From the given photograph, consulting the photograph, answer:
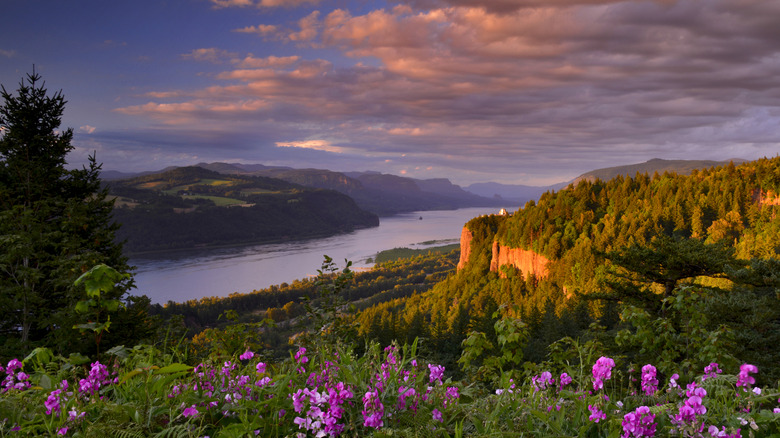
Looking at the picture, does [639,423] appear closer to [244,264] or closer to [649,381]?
[649,381]

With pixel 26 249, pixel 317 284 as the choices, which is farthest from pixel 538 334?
pixel 26 249

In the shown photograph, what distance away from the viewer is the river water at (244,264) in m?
81.6

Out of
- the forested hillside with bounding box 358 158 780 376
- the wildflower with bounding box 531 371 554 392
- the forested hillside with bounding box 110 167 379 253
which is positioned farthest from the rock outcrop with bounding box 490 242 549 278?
the forested hillside with bounding box 110 167 379 253

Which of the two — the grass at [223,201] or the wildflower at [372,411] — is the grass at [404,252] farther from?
the wildflower at [372,411]

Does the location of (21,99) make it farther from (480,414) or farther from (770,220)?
(770,220)

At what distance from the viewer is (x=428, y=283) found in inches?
3620

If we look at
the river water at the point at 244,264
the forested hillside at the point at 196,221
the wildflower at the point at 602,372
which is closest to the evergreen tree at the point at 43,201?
the wildflower at the point at 602,372

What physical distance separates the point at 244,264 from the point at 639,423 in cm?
11715

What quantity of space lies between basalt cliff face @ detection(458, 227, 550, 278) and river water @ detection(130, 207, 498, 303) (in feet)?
82.5

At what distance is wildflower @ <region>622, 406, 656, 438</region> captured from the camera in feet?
5.67

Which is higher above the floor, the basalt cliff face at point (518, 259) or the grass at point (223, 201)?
the grass at point (223, 201)

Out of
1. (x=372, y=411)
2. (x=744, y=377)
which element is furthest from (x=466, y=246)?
(x=372, y=411)

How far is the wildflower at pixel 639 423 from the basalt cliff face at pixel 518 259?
53760 millimetres

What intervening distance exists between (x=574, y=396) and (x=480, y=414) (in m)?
0.53
